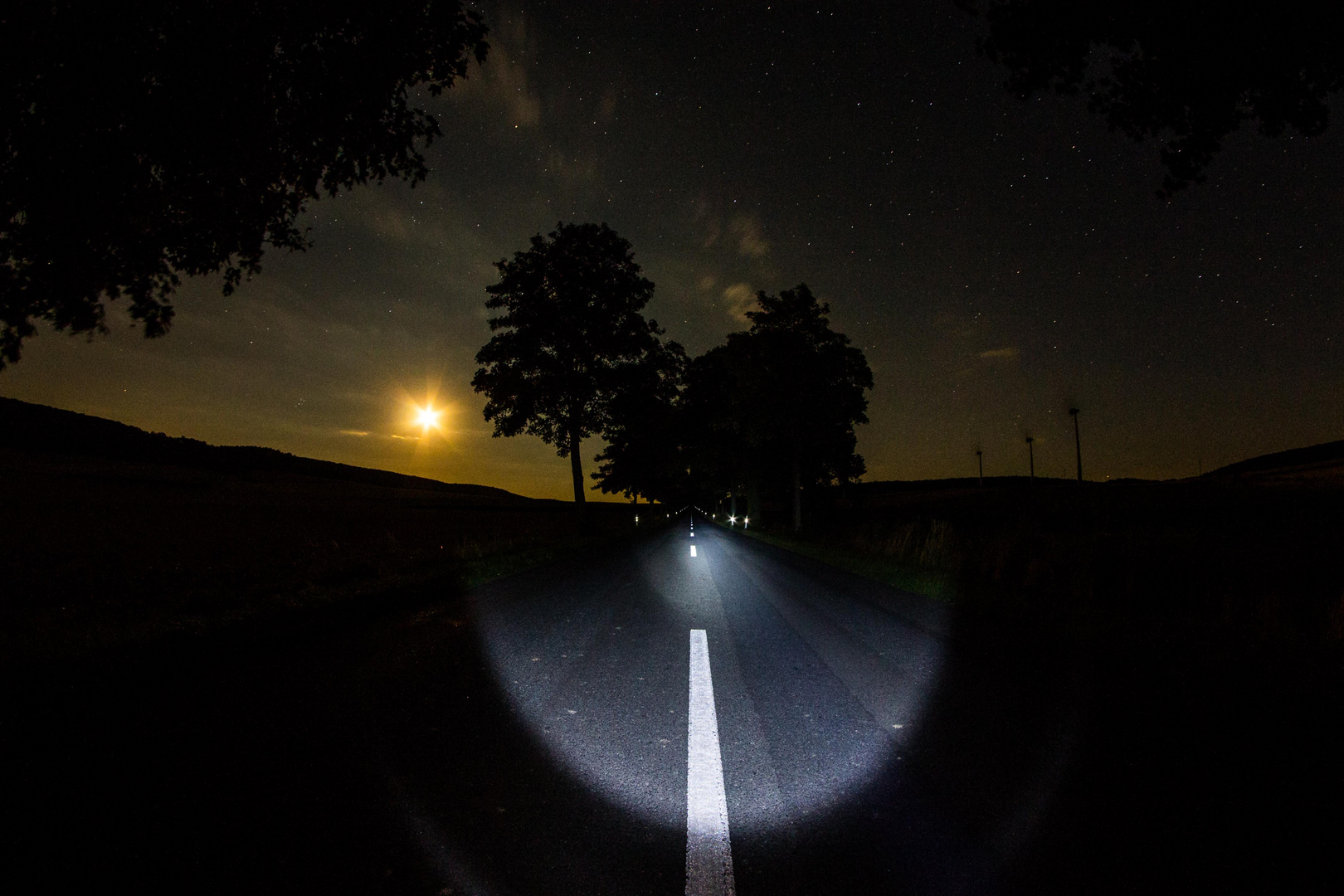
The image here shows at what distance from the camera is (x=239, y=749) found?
3.11m

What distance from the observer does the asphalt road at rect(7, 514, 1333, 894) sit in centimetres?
213

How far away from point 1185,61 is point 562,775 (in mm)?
8755

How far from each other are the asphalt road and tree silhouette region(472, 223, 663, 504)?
663 inches

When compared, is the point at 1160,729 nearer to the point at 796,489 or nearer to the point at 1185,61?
the point at 1185,61

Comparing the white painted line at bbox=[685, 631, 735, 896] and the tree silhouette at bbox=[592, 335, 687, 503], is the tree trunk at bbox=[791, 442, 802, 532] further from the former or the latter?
the white painted line at bbox=[685, 631, 735, 896]

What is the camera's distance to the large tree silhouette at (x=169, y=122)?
5430 mm

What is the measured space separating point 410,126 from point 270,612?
6753mm

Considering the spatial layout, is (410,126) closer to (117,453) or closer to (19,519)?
(19,519)

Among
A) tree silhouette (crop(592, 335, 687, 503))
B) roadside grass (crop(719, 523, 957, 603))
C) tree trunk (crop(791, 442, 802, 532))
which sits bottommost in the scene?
roadside grass (crop(719, 523, 957, 603))

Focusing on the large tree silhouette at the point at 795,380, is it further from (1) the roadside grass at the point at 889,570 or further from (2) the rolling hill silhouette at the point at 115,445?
(2) the rolling hill silhouette at the point at 115,445

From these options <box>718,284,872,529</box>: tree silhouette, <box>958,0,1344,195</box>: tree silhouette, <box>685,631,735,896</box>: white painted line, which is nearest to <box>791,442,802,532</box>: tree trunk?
<box>718,284,872,529</box>: tree silhouette

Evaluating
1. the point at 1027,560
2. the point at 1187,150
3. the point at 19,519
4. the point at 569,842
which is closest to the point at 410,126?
the point at 569,842

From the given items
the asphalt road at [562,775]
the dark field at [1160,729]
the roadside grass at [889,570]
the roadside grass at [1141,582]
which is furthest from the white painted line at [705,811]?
the roadside grass at [889,570]

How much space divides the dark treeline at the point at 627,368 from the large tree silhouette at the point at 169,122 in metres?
13.6
